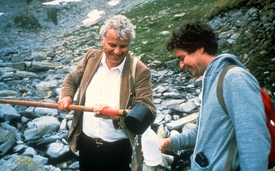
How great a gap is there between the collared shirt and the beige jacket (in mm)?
62

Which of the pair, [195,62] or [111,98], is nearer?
[195,62]

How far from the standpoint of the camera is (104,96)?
107 inches

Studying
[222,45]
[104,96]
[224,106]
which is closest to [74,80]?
[104,96]

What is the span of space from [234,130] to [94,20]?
85.8 ft

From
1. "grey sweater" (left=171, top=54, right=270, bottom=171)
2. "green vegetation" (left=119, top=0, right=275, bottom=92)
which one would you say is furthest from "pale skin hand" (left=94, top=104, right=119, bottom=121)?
"green vegetation" (left=119, top=0, right=275, bottom=92)

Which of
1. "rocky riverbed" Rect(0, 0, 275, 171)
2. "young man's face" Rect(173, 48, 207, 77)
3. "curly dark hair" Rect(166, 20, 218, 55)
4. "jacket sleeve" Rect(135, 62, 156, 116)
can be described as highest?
"curly dark hair" Rect(166, 20, 218, 55)

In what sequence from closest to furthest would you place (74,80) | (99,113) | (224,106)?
1. (224,106)
2. (99,113)
3. (74,80)

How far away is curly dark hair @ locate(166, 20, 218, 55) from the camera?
202 centimetres

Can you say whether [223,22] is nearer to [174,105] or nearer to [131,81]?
[174,105]

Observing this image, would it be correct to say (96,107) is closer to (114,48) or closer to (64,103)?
(64,103)

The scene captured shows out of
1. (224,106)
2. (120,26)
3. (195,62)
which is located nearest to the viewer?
(224,106)

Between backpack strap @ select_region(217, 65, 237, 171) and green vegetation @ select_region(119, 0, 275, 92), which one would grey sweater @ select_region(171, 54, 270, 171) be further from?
green vegetation @ select_region(119, 0, 275, 92)

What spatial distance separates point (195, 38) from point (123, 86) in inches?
37.7

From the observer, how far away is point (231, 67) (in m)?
1.66
